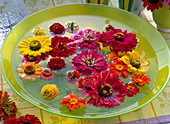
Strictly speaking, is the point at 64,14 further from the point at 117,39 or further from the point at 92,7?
the point at 117,39

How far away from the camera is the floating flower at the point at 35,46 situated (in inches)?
28.6

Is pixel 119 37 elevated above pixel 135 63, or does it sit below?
above

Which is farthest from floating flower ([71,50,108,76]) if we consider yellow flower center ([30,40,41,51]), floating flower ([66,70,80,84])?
yellow flower center ([30,40,41,51])

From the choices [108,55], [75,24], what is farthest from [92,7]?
[108,55]

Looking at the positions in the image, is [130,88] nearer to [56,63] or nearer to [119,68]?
[119,68]

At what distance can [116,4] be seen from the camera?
3.57ft

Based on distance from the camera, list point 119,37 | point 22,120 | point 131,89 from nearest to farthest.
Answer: point 22,120
point 131,89
point 119,37

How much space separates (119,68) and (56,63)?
0.64ft

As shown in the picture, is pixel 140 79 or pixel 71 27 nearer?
pixel 140 79

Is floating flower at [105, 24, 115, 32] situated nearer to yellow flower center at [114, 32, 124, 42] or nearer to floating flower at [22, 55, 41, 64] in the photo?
yellow flower center at [114, 32, 124, 42]

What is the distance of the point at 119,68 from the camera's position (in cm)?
71

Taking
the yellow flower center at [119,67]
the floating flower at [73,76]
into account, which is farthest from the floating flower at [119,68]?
the floating flower at [73,76]

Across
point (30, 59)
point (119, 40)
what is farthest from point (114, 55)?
point (30, 59)

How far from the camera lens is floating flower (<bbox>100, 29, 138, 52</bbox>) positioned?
757 mm
